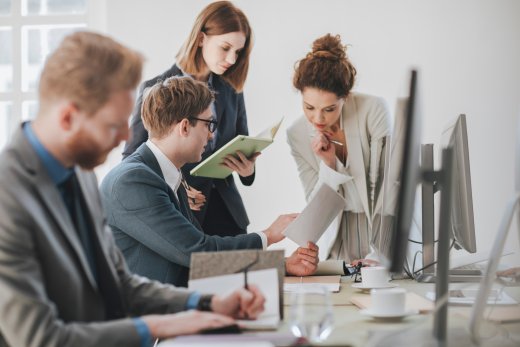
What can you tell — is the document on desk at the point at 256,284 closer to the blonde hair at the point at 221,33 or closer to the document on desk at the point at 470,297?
the document on desk at the point at 470,297

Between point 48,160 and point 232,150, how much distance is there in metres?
1.84

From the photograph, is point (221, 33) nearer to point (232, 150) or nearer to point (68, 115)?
point (232, 150)

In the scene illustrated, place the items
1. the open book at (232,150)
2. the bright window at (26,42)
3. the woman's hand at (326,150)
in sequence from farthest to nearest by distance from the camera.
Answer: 1. the bright window at (26,42)
2. the woman's hand at (326,150)
3. the open book at (232,150)

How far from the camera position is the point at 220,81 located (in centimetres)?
404

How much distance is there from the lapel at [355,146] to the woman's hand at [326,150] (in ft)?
0.35

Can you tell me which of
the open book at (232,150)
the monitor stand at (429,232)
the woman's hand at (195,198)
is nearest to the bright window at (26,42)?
the woman's hand at (195,198)

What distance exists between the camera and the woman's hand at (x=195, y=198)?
12.6 feet

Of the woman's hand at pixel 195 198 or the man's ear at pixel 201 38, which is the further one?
the man's ear at pixel 201 38

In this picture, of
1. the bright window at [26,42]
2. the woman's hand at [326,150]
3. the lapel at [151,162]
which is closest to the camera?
the lapel at [151,162]

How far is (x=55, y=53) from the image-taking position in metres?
1.35

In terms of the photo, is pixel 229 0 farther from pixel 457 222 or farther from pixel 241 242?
pixel 457 222

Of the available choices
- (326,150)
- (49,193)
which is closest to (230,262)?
(49,193)

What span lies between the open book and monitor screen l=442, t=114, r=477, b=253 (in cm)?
99

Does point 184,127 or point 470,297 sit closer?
point 470,297
